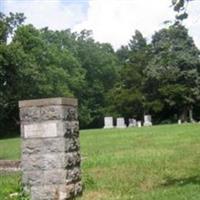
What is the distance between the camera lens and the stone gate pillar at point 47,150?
11719mm

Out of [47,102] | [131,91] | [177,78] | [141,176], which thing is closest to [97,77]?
[131,91]

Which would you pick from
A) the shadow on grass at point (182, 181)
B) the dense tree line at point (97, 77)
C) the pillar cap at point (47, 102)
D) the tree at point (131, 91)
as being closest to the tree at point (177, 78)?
the dense tree line at point (97, 77)

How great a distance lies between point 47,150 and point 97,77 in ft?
263

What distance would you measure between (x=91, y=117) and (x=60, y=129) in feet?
237

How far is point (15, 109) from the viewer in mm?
66062

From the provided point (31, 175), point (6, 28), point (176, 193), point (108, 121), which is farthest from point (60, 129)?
point (6, 28)

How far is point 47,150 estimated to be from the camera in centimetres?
1178

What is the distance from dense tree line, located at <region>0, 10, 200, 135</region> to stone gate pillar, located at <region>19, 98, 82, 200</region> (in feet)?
129

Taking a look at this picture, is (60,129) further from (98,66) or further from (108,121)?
(98,66)

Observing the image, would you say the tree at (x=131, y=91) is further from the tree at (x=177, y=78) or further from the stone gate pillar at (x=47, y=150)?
the stone gate pillar at (x=47, y=150)

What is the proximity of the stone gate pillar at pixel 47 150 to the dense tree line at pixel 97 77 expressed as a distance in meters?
39.2

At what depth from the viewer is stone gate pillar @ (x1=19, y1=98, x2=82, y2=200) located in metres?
11.7

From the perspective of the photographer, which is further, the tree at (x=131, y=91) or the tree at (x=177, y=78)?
the tree at (x=131, y=91)

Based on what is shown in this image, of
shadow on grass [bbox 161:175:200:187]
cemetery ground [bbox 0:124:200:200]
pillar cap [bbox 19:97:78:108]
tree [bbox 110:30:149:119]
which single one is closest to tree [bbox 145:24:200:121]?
tree [bbox 110:30:149:119]
